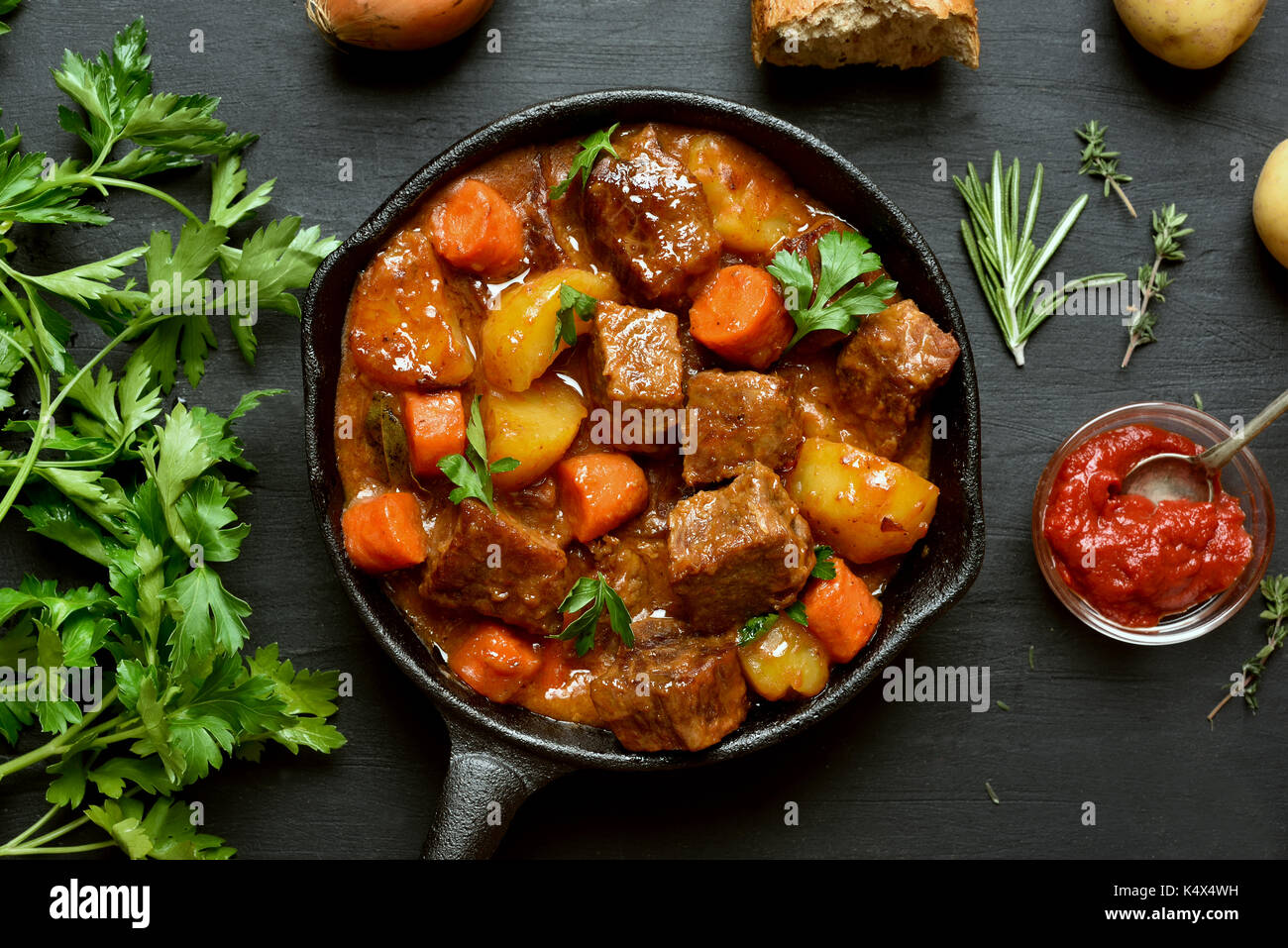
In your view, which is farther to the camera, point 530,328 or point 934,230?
point 934,230

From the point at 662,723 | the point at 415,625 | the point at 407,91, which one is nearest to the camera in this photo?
the point at 662,723

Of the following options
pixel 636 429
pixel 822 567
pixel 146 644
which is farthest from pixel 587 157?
pixel 146 644

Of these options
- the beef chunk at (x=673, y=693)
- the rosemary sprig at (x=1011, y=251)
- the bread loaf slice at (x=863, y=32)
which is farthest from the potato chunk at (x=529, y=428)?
the rosemary sprig at (x=1011, y=251)

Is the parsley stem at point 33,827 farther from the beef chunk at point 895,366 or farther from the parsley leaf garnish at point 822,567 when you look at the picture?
the beef chunk at point 895,366

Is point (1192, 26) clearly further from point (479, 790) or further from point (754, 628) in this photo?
point (479, 790)
